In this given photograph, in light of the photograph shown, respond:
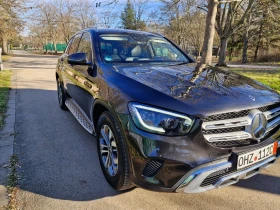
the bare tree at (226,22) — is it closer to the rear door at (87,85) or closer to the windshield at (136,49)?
the windshield at (136,49)

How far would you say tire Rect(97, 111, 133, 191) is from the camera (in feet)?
6.91

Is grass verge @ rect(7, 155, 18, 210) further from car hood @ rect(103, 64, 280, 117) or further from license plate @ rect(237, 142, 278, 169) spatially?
license plate @ rect(237, 142, 278, 169)

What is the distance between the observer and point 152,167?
6.11 feet

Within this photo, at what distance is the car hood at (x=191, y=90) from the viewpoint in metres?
1.89

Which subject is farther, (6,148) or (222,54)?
(222,54)

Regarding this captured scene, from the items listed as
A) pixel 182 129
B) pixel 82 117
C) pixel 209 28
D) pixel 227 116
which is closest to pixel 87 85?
pixel 82 117

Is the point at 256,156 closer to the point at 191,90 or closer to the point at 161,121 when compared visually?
A: the point at 191,90

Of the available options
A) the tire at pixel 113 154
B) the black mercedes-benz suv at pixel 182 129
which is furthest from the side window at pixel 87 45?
the tire at pixel 113 154

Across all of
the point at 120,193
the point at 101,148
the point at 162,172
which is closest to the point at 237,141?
the point at 162,172

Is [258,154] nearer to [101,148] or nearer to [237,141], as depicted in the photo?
[237,141]

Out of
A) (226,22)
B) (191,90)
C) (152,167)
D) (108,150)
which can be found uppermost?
(226,22)

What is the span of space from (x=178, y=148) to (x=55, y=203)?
1.41 meters

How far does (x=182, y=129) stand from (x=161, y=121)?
0.18 m

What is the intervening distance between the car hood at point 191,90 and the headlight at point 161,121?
0.06 meters
